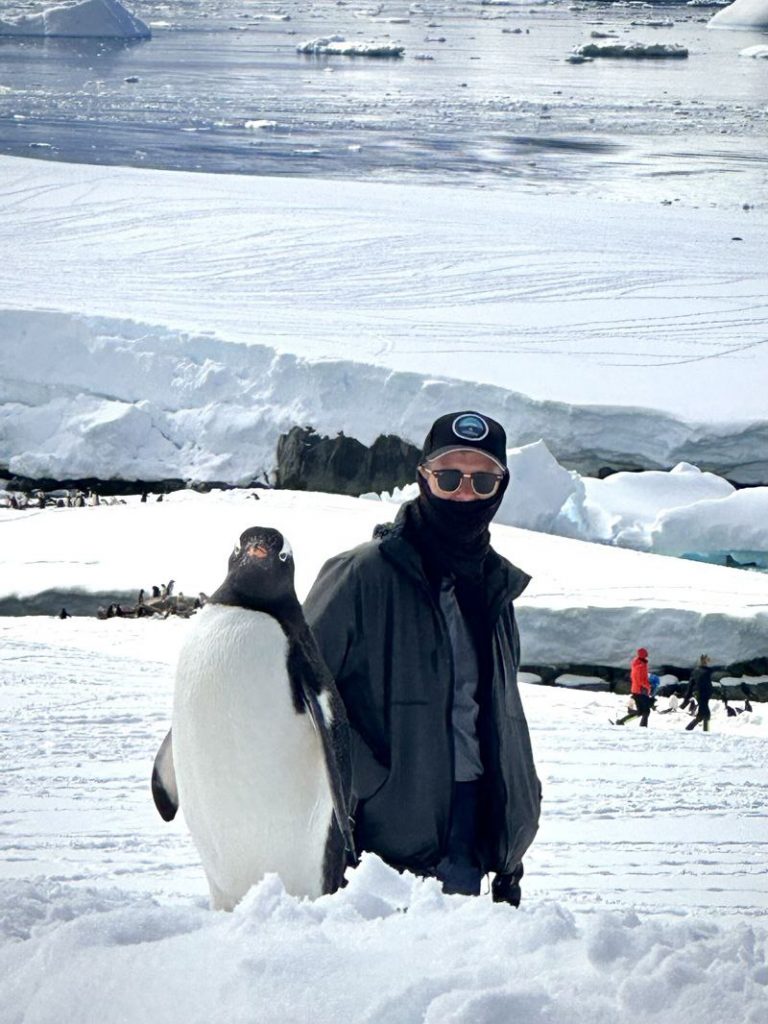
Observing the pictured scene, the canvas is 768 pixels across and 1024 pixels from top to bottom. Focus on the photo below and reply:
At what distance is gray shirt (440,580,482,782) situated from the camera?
2732 mm

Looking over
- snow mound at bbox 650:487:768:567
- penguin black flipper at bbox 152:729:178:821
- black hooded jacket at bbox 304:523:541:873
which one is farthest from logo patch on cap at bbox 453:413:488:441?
snow mound at bbox 650:487:768:567

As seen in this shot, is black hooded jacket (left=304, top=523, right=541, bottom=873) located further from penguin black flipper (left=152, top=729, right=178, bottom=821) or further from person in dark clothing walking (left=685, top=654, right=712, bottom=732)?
person in dark clothing walking (left=685, top=654, right=712, bottom=732)

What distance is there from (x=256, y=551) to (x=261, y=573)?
49mm

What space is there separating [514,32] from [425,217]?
49135 millimetres

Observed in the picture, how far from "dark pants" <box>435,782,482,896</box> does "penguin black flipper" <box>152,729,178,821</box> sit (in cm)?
74

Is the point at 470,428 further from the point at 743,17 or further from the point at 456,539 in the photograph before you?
the point at 743,17

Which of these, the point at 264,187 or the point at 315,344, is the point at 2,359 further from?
the point at 264,187

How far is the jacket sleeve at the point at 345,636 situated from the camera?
8.88 feet

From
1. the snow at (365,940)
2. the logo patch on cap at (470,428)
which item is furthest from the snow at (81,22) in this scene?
the logo patch on cap at (470,428)

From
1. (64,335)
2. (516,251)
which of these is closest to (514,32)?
(516,251)

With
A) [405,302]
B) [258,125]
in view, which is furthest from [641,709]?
[258,125]

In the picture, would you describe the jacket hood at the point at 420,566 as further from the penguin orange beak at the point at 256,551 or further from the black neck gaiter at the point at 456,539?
the penguin orange beak at the point at 256,551

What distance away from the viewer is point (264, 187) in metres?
24.6

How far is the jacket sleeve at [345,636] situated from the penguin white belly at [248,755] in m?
0.11
